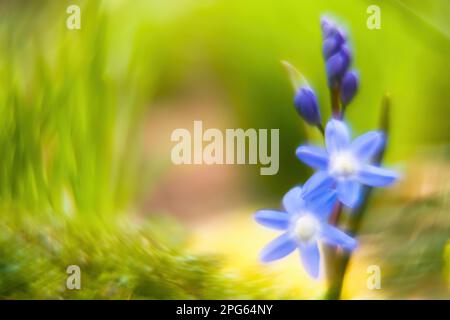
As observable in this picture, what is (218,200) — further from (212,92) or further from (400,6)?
(400,6)

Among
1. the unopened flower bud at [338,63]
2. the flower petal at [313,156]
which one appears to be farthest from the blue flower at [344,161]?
the unopened flower bud at [338,63]

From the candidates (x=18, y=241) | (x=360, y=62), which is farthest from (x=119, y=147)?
(x=360, y=62)

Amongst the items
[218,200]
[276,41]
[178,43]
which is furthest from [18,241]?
[276,41]

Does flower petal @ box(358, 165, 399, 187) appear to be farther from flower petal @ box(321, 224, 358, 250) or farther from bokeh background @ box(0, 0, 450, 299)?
flower petal @ box(321, 224, 358, 250)

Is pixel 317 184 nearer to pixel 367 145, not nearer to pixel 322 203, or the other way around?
pixel 322 203

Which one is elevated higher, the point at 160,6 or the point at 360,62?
the point at 160,6

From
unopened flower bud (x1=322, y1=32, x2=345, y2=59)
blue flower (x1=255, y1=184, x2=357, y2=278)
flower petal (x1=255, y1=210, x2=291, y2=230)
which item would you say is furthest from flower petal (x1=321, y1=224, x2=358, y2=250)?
unopened flower bud (x1=322, y1=32, x2=345, y2=59)
